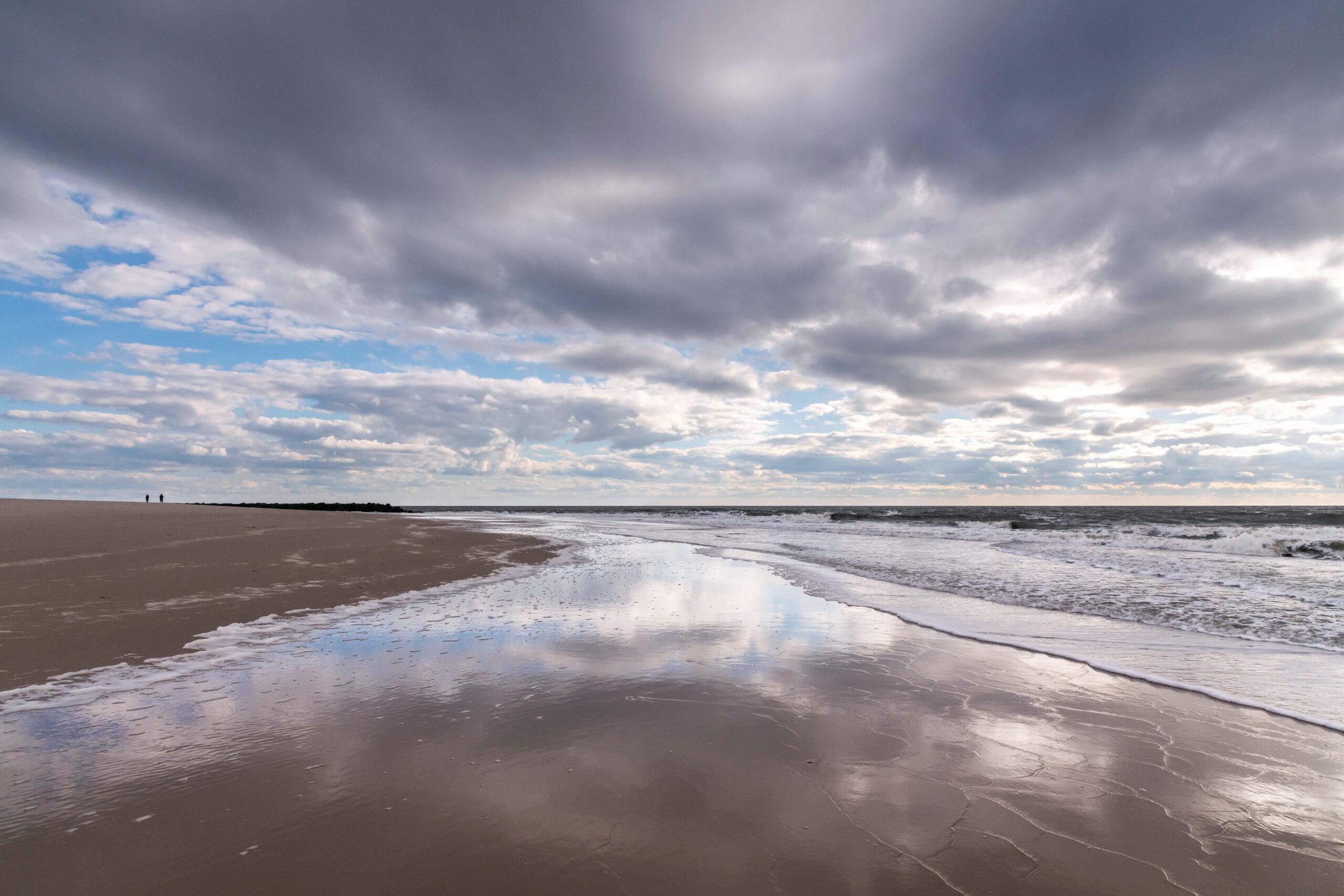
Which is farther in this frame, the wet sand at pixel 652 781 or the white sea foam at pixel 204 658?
the white sea foam at pixel 204 658

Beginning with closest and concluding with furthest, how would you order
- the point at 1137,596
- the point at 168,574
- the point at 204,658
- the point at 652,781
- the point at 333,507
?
the point at 652,781
the point at 204,658
the point at 168,574
the point at 1137,596
the point at 333,507

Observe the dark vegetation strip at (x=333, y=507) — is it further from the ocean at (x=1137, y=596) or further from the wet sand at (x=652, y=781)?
the wet sand at (x=652, y=781)

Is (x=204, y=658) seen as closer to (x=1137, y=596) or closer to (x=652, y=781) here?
(x=652, y=781)

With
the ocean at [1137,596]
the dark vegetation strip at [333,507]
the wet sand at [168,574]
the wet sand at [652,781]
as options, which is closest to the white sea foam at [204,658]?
the wet sand at [652,781]

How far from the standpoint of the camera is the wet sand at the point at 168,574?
7078 mm

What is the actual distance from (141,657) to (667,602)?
7624mm

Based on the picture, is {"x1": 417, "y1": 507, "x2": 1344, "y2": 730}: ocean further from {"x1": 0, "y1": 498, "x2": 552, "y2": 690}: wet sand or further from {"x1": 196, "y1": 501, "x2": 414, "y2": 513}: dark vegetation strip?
{"x1": 196, "y1": 501, "x2": 414, "y2": 513}: dark vegetation strip

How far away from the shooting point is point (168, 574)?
11.4 meters

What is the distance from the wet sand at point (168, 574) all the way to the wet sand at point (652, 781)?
1.58 m

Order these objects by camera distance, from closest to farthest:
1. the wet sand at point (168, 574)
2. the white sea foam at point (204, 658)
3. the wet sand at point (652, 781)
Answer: the wet sand at point (652, 781) < the white sea foam at point (204, 658) < the wet sand at point (168, 574)

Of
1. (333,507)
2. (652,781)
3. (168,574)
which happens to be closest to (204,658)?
(652,781)

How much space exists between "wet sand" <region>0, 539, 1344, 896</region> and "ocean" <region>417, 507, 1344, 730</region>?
1371mm

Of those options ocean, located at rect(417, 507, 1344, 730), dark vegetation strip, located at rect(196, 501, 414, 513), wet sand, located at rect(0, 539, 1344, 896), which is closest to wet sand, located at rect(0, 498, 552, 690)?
wet sand, located at rect(0, 539, 1344, 896)

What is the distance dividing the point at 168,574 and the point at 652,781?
12380mm
